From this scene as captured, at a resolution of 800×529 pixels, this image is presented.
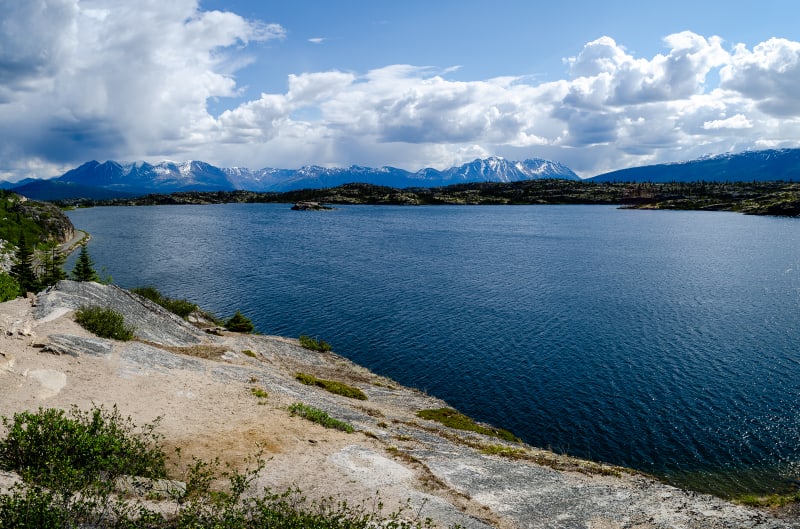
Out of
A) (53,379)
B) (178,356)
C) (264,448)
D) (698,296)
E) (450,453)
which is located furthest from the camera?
(698,296)

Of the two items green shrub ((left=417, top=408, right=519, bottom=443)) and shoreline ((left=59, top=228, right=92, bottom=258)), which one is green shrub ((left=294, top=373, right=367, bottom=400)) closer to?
green shrub ((left=417, top=408, right=519, bottom=443))

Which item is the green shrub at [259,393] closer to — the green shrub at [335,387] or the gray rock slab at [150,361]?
the gray rock slab at [150,361]

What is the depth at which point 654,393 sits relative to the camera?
4828cm

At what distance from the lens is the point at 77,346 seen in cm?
3234

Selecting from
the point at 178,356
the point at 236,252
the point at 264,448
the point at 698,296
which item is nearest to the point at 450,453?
the point at 264,448

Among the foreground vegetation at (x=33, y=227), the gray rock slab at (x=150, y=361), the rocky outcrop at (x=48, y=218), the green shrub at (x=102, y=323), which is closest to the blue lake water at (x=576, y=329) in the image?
the foreground vegetation at (x=33, y=227)

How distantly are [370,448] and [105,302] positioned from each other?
29.8m

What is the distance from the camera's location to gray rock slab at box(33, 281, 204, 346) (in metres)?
38.7

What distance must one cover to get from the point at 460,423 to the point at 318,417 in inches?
593

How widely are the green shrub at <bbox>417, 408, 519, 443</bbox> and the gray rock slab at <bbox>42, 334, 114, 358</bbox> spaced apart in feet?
80.7

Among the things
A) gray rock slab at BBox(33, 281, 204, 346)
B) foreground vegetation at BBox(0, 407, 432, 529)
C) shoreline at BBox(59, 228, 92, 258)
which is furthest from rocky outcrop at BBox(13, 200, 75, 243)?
foreground vegetation at BBox(0, 407, 432, 529)

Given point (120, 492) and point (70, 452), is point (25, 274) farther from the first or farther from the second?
point (120, 492)

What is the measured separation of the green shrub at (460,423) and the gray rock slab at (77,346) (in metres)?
Result: 24.6

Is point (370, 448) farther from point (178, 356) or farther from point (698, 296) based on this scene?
point (698, 296)
